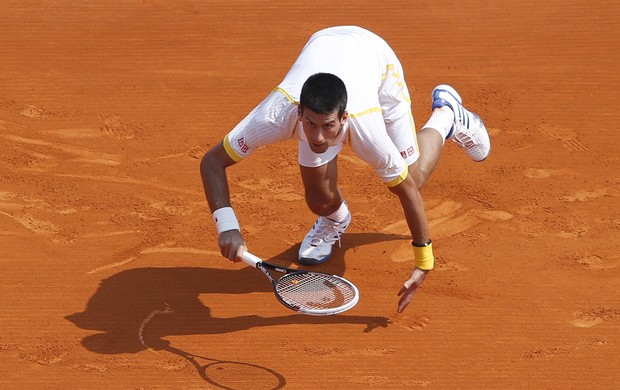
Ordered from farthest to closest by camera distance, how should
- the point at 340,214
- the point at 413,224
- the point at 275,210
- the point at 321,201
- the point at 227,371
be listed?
the point at 275,210 < the point at 340,214 < the point at 321,201 < the point at 413,224 < the point at 227,371

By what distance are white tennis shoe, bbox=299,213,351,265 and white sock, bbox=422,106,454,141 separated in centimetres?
99

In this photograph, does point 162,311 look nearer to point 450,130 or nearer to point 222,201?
point 222,201

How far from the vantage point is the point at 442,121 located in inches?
304

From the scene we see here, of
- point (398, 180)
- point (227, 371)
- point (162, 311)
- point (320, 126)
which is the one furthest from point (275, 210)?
point (320, 126)

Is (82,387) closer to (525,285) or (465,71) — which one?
(525,285)

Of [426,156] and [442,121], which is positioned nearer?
[426,156]

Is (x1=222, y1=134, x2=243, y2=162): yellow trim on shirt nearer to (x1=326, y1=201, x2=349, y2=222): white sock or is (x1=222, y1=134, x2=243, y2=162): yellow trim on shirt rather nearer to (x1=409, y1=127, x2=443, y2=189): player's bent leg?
(x1=326, y1=201, x2=349, y2=222): white sock

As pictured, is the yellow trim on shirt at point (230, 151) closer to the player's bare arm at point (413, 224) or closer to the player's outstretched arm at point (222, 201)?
the player's outstretched arm at point (222, 201)

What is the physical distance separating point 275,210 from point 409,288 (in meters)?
1.86

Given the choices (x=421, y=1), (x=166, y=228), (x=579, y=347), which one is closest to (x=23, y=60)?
(x=166, y=228)

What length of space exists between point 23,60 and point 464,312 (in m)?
5.10

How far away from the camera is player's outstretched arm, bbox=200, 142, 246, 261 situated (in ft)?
19.7

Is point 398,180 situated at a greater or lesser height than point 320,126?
lesser

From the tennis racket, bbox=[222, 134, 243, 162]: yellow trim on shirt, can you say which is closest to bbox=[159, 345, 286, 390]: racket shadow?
the tennis racket
